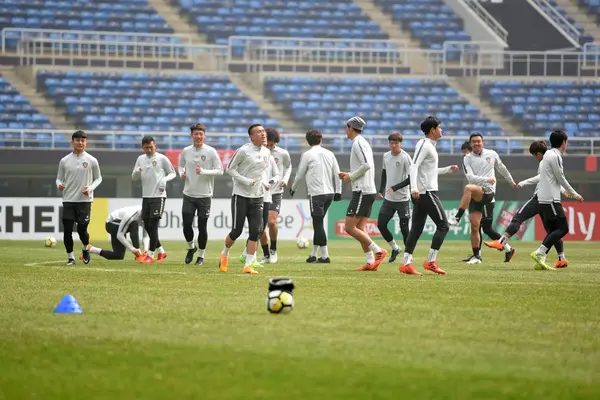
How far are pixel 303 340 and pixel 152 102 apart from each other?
34581mm

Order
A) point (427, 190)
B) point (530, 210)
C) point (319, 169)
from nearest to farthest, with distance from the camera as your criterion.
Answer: point (427, 190) < point (530, 210) < point (319, 169)

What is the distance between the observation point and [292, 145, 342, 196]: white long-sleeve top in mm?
18516

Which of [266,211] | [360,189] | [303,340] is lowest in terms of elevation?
[303,340]

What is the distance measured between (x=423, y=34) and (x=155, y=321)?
41814 mm

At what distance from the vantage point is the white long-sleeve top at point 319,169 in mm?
18516

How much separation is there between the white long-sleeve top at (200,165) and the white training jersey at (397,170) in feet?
10.4

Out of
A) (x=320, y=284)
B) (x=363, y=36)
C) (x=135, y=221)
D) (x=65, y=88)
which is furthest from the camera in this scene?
(x=363, y=36)

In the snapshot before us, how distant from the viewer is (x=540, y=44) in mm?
49875

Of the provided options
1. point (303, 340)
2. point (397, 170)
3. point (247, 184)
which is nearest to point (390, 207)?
point (397, 170)

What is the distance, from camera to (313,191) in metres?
18.8

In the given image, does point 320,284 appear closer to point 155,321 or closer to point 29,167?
point 155,321

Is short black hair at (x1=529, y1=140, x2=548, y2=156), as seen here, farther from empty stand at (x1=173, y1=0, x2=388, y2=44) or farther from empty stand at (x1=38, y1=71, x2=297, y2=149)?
empty stand at (x1=173, y1=0, x2=388, y2=44)

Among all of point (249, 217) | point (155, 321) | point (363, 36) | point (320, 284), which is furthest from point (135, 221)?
point (363, 36)

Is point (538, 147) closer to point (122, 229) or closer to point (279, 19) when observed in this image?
point (122, 229)
